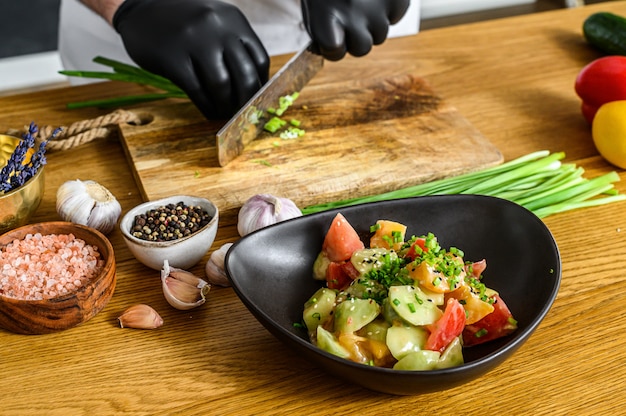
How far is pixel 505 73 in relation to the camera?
6.88 feet

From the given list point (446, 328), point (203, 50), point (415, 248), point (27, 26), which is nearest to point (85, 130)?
point (203, 50)

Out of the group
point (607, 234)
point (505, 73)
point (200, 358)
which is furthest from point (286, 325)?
point (505, 73)

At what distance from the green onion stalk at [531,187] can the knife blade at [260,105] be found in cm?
23

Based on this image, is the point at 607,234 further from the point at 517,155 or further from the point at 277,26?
the point at 277,26

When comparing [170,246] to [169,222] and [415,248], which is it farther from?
[415,248]

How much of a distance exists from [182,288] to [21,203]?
36 cm

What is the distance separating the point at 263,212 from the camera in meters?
1.37

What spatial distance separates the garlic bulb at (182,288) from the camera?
4.06 ft

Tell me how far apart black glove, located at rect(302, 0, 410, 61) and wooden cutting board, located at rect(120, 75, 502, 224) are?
167 mm

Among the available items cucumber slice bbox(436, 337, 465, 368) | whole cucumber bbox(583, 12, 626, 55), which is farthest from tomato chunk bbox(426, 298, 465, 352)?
whole cucumber bbox(583, 12, 626, 55)

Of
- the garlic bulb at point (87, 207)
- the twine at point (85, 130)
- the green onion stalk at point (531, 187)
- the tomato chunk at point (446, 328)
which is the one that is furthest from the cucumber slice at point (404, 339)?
the twine at point (85, 130)

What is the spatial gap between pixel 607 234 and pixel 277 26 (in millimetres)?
1225

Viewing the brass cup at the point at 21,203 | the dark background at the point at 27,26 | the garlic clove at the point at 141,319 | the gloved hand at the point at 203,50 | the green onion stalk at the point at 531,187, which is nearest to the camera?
the garlic clove at the point at 141,319

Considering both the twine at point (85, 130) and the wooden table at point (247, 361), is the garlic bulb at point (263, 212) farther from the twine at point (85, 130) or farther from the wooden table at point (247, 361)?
the twine at point (85, 130)
